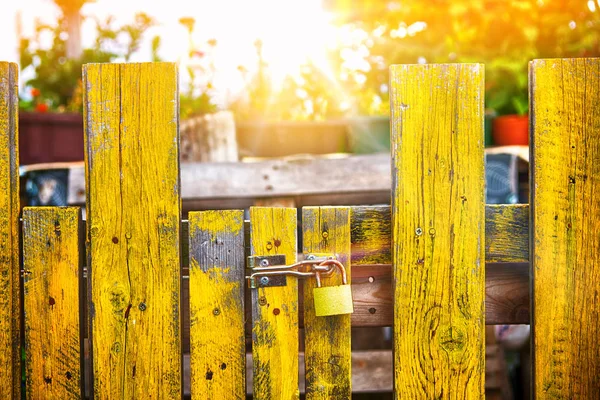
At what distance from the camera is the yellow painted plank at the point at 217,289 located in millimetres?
1576

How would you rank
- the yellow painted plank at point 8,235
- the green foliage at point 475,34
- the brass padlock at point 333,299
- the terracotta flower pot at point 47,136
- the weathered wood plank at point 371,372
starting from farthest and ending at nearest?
the green foliage at point 475,34 < the terracotta flower pot at point 47,136 < the weathered wood plank at point 371,372 < the yellow painted plank at point 8,235 < the brass padlock at point 333,299

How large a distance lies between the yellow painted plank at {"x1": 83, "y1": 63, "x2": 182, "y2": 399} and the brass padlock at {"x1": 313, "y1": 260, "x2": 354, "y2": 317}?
Answer: 40 cm

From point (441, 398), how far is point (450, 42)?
13.3ft

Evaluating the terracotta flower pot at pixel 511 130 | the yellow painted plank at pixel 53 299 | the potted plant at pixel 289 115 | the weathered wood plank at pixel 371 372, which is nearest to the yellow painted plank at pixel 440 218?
the yellow painted plank at pixel 53 299

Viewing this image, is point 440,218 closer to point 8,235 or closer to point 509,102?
point 8,235

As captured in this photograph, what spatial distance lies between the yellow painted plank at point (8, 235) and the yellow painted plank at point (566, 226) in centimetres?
149

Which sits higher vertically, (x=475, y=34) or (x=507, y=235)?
(x=475, y=34)

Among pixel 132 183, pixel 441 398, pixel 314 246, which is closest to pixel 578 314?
pixel 441 398

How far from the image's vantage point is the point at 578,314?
1.58m

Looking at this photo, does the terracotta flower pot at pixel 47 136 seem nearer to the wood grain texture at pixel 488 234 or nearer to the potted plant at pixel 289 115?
the potted plant at pixel 289 115

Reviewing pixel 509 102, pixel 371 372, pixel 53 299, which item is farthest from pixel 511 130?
pixel 53 299

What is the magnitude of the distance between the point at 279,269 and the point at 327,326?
21 cm

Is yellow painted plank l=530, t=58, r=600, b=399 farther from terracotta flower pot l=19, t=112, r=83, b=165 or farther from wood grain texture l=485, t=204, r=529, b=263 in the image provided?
terracotta flower pot l=19, t=112, r=83, b=165

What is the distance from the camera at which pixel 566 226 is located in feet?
5.16
